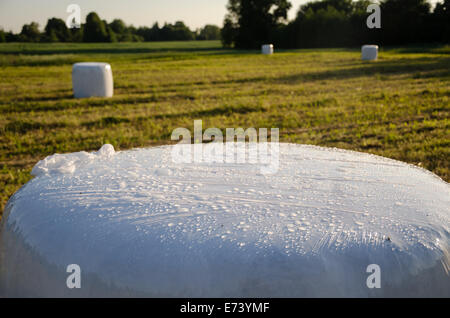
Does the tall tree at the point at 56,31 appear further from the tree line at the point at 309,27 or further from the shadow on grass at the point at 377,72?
the shadow on grass at the point at 377,72

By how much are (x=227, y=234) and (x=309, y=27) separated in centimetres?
4340

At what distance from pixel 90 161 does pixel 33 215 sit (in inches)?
31.1

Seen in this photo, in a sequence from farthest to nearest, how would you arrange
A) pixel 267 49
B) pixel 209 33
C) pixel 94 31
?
pixel 209 33 → pixel 94 31 → pixel 267 49

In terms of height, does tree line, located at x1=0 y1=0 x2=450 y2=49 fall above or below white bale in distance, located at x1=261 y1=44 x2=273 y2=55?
above

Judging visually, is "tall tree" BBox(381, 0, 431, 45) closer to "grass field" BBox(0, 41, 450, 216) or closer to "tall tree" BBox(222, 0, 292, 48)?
"tall tree" BBox(222, 0, 292, 48)

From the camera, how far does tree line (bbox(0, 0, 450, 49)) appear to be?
116 feet

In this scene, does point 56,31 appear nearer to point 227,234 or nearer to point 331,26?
point 331,26

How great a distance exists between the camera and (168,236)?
1.59 m

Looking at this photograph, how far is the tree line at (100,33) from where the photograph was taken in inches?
1680

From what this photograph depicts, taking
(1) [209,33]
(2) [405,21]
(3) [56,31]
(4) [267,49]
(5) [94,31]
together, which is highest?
(1) [209,33]

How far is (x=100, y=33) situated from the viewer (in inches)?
2057

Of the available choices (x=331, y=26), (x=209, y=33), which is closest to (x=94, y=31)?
(x=209, y=33)

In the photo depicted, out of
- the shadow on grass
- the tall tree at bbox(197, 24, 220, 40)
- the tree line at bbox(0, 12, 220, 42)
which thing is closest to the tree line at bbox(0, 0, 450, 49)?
the tree line at bbox(0, 12, 220, 42)

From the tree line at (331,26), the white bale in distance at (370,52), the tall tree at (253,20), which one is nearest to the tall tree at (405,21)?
the tree line at (331,26)
